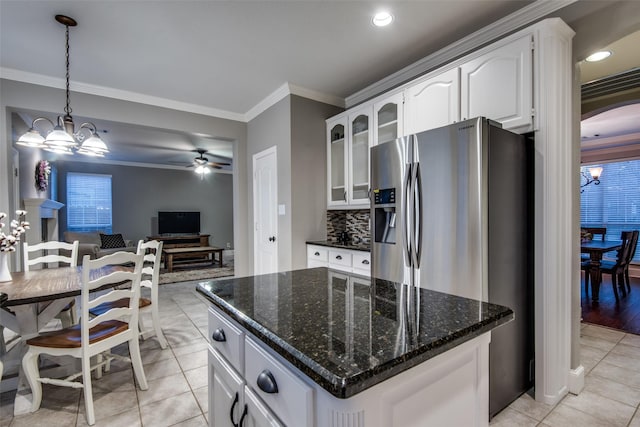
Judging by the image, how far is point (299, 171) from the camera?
3484mm

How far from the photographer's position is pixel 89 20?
2225 millimetres

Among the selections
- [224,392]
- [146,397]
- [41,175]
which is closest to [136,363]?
[146,397]

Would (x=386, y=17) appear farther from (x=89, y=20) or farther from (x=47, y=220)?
(x=47, y=220)

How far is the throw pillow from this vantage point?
6828mm

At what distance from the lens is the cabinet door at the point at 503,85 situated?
1903 mm

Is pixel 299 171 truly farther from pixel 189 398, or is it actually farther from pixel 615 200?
pixel 615 200

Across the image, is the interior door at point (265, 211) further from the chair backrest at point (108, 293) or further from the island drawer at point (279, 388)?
the island drawer at point (279, 388)

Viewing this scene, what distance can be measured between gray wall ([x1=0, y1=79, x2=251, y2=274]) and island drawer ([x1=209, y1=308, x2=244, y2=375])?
317cm

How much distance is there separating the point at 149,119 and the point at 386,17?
9.78ft

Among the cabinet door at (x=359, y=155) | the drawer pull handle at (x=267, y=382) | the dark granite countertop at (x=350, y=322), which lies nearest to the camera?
the dark granite countertop at (x=350, y=322)

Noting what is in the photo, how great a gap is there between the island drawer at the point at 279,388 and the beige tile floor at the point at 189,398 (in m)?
1.26

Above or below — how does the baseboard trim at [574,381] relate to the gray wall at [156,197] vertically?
below

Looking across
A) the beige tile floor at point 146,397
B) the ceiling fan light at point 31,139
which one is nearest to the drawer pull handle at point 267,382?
the beige tile floor at point 146,397

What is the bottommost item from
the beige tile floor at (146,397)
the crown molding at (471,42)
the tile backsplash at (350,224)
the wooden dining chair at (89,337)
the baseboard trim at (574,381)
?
the beige tile floor at (146,397)
